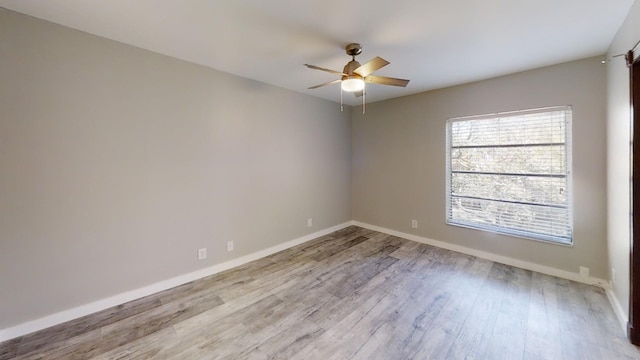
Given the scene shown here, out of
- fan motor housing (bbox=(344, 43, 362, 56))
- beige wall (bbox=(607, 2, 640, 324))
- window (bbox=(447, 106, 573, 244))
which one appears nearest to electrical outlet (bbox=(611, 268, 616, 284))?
beige wall (bbox=(607, 2, 640, 324))

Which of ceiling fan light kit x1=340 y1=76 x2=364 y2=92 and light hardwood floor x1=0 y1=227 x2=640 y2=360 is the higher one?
ceiling fan light kit x1=340 y1=76 x2=364 y2=92

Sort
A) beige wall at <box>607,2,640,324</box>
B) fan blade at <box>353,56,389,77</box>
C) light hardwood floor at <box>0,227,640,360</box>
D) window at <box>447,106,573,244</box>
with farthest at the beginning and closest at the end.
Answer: window at <box>447,106,573,244</box> → fan blade at <box>353,56,389,77</box> → beige wall at <box>607,2,640,324</box> → light hardwood floor at <box>0,227,640,360</box>

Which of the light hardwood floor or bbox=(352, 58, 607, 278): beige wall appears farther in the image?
bbox=(352, 58, 607, 278): beige wall

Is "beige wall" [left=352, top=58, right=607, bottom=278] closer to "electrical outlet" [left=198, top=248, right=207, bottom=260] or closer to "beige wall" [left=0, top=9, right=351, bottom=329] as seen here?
"beige wall" [left=0, top=9, right=351, bottom=329]

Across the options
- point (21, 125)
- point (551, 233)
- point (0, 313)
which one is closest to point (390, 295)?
point (551, 233)

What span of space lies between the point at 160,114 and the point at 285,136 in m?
1.72

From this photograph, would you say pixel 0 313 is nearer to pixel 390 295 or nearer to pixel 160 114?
pixel 160 114

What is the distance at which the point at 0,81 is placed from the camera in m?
1.86

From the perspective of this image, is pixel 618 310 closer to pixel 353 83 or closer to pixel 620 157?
pixel 620 157

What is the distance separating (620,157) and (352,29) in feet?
8.64

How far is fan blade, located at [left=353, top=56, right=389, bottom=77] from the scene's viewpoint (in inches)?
81.8

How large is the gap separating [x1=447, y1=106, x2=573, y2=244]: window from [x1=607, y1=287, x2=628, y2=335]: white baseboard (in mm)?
645

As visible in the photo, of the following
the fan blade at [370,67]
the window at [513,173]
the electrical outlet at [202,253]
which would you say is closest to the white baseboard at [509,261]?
the window at [513,173]

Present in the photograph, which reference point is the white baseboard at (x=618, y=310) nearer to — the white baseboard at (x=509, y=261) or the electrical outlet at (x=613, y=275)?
the electrical outlet at (x=613, y=275)
